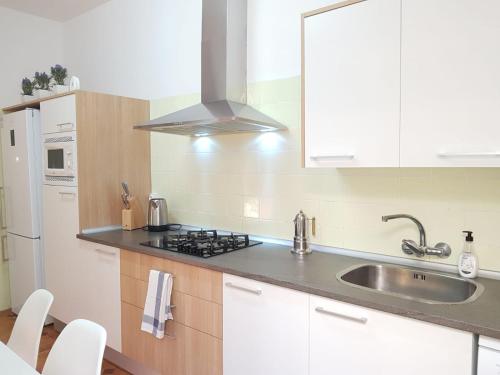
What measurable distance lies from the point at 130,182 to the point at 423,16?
2303 mm

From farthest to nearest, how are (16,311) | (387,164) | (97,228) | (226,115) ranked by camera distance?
(16,311) → (97,228) → (226,115) → (387,164)

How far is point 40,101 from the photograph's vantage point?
9.78ft

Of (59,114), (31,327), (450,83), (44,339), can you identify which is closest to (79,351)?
(31,327)

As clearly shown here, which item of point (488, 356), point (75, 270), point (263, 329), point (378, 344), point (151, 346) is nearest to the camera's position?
point (488, 356)

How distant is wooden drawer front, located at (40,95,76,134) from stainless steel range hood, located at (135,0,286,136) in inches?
27.7

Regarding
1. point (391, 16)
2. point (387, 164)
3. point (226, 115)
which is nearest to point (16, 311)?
point (226, 115)

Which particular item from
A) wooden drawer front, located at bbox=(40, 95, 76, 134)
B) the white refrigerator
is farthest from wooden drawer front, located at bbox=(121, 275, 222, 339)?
the white refrigerator

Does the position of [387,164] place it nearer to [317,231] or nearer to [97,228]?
[317,231]

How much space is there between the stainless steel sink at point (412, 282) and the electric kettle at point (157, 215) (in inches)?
60.0

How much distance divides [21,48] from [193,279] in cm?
306

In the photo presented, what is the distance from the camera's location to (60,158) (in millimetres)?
2803

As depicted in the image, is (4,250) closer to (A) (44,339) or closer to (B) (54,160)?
(A) (44,339)

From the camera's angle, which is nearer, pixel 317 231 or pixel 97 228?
pixel 317 231

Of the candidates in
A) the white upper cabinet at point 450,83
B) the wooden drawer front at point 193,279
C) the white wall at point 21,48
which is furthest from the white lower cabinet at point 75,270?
the white upper cabinet at point 450,83
